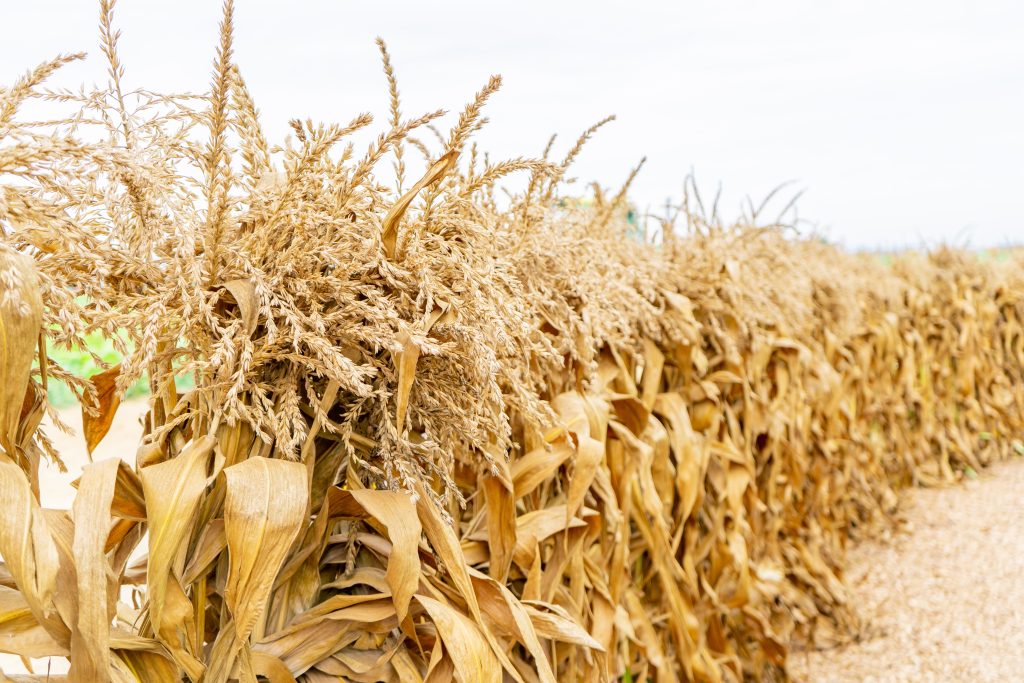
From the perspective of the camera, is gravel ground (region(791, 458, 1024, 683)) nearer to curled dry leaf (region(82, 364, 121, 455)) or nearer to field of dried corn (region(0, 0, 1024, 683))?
field of dried corn (region(0, 0, 1024, 683))

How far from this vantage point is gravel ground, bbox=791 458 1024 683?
3.39m

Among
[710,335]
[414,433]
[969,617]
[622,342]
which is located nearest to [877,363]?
[969,617]

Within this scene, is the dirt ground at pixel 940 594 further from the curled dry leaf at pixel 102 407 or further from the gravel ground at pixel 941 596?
the curled dry leaf at pixel 102 407

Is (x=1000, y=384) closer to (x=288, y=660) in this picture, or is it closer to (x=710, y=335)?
(x=710, y=335)

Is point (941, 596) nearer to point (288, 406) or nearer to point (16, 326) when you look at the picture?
point (288, 406)

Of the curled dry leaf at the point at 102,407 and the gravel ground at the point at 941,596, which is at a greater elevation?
the curled dry leaf at the point at 102,407

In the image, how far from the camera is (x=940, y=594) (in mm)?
4105

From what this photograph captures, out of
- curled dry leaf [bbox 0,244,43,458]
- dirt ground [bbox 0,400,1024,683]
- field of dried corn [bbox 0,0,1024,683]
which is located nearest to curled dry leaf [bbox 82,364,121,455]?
field of dried corn [bbox 0,0,1024,683]

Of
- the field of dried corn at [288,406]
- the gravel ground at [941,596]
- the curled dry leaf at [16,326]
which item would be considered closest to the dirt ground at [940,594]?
the gravel ground at [941,596]

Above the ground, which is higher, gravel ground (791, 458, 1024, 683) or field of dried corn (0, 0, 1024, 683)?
field of dried corn (0, 0, 1024, 683)

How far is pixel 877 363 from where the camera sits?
5.03 meters

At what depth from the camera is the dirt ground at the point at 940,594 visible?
11.1 feet

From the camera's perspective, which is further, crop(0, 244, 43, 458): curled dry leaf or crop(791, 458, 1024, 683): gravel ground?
crop(791, 458, 1024, 683): gravel ground

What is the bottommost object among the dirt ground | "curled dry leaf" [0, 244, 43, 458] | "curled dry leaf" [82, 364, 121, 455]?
the dirt ground
